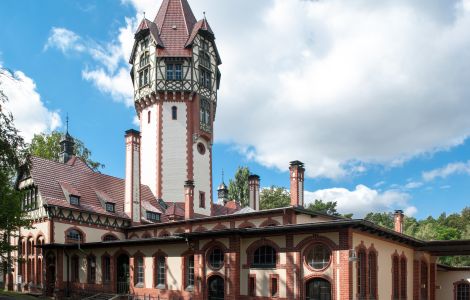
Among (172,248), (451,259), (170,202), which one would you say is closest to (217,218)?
(172,248)

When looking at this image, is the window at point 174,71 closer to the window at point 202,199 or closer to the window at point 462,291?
the window at point 202,199

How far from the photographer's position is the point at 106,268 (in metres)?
32.9

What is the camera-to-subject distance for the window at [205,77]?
154 ft

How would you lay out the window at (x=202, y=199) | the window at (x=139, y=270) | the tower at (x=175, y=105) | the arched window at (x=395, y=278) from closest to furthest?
the arched window at (x=395, y=278)
the window at (x=139, y=270)
the tower at (x=175, y=105)
the window at (x=202, y=199)

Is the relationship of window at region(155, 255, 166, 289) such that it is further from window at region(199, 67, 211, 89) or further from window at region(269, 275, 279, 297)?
window at region(199, 67, 211, 89)

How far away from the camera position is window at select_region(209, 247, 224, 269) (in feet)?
85.6

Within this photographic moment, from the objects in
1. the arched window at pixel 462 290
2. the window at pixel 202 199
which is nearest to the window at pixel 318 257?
the arched window at pixel 462 290

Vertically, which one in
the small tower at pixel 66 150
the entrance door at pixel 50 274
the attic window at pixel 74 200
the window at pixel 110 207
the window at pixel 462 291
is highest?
the small tower at pixel 66 150

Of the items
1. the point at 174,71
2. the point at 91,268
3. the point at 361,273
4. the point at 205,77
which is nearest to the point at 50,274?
the point at 91,268

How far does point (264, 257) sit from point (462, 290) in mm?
17420

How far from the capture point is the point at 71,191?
36469 millimetres

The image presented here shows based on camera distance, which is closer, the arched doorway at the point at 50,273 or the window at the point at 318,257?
the window at the point at 318,257

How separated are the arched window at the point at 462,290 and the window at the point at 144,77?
3041cm

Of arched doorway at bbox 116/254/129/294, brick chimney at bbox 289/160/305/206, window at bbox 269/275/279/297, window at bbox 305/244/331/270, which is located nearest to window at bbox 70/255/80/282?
arched doorway at bbox 116/254/129/294
